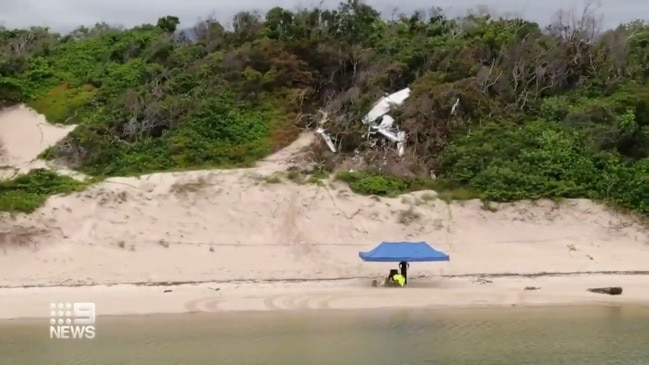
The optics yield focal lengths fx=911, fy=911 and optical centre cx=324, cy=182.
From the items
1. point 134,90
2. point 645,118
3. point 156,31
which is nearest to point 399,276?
point 645,118

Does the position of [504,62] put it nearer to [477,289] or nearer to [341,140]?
[341,140]

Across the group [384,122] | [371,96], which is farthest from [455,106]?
[371,96]

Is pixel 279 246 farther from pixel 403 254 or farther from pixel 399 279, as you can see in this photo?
pixel 403 254

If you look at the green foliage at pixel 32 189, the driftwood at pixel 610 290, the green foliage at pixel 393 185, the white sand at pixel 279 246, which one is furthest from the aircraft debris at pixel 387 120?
the green foliage at pixel 32 189

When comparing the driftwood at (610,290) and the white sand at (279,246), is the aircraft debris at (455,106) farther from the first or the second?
the driftwood at (610,290)

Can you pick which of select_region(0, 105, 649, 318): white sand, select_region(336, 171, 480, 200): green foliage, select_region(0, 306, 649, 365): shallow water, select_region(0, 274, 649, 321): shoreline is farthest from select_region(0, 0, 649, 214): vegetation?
select_region(0, 306, 649, 365): shallow water
